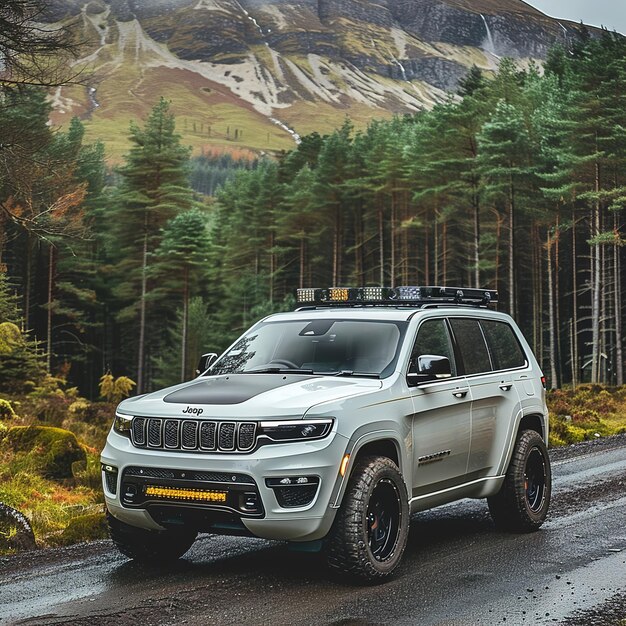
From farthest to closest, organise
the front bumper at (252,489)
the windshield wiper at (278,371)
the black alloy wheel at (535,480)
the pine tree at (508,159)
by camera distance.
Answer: the pine tree at (508,159) → the black alloy wheel at (535,480) → the windshield wiper at (278,371) → the front bumper at (252,489)

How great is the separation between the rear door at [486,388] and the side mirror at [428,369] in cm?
91

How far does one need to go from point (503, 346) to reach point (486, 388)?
0.96 m

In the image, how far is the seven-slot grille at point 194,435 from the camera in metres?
6.14

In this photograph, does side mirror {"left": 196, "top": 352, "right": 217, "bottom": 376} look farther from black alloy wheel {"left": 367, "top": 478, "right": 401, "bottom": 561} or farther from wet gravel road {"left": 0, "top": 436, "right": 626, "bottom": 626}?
black alloy wheel {"left": 367, "top": 478, "right": 401, "bottom": 561}

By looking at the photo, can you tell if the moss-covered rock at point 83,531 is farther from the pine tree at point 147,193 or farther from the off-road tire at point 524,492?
the pine tree at point 147,193

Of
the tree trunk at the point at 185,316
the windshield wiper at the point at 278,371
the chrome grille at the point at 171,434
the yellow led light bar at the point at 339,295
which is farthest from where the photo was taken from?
the tree trunk at the point at 185,316

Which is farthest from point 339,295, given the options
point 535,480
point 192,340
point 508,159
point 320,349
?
point 192,340

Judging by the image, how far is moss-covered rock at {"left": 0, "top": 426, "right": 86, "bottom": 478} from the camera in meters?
12.8

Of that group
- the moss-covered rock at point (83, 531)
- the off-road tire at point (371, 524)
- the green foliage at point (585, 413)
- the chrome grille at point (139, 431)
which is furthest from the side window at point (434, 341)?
the green foliage at point (585, 413)

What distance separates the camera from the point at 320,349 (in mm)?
7602

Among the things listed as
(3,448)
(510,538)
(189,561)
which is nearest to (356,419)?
(189,561)

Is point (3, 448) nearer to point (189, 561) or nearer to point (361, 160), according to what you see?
point (189, 561)

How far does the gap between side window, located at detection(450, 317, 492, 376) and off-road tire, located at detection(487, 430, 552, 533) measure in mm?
888

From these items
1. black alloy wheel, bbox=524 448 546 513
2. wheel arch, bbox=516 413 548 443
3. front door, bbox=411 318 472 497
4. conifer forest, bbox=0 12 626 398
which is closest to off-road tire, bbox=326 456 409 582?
front door, bbox=411 318 472 497
